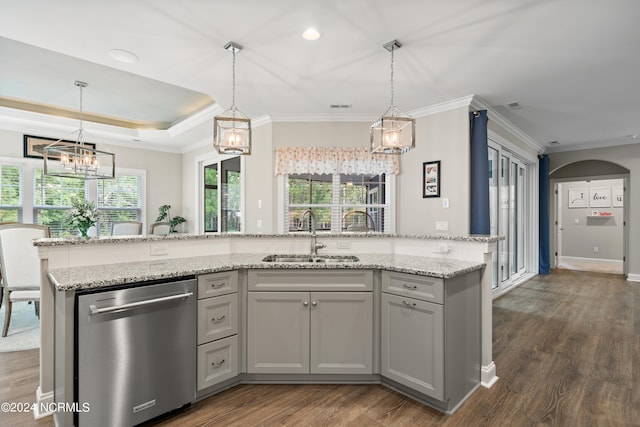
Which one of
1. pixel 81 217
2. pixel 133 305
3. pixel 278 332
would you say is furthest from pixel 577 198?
pixel 81 217

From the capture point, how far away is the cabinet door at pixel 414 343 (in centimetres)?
206

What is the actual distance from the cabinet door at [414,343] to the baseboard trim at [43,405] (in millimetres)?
2207

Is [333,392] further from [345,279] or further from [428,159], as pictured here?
[428,159]

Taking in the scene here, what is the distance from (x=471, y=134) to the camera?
3758 millimetres

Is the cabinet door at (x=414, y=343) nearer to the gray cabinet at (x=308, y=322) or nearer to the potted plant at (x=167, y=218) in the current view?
the gray cabinet at (x=308, y=322)

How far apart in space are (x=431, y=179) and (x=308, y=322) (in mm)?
2566

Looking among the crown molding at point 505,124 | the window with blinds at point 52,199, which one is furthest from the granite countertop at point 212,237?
the window with blinds at point 52,199

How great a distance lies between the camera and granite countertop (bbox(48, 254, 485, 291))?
5.89ft

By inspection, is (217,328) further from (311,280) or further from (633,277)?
(633,277)

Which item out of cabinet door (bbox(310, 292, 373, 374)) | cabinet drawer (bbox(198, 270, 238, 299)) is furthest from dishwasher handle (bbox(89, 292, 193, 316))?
cabinet door (bbox(310, 292, 373, 374))

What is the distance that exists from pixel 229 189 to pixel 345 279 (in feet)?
13.3

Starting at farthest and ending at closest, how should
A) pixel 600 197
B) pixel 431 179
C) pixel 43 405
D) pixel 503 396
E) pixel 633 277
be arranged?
pixel 600 197 → pixel 633 277 → pixel 431 179 → pixel 503 396 → pixel 43 405

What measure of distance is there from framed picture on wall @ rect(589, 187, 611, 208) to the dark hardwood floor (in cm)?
628

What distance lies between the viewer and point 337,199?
181 inches
